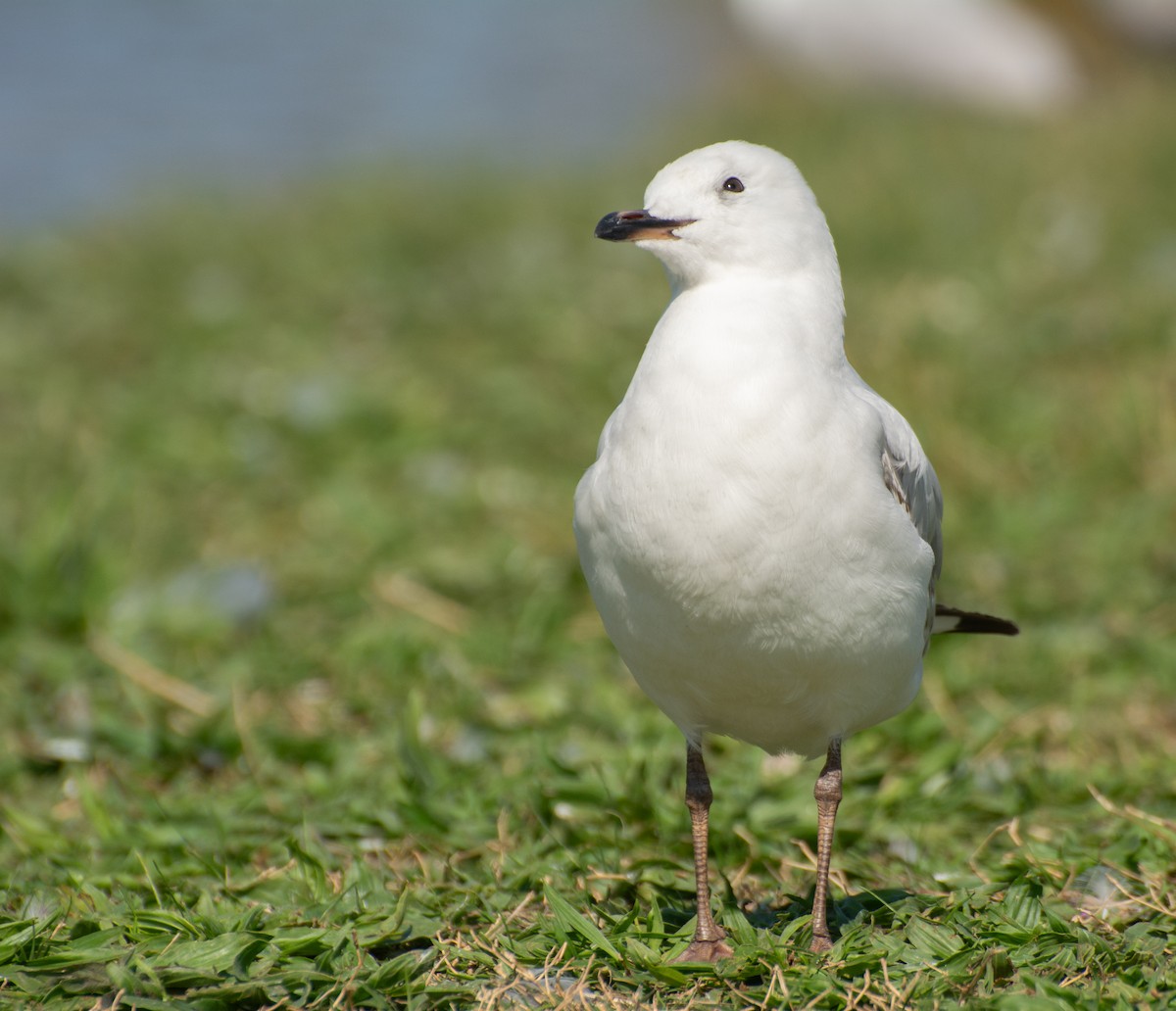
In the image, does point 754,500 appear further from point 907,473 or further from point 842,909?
point 842,909

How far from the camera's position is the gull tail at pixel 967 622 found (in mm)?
3564

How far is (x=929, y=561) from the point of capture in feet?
9.97

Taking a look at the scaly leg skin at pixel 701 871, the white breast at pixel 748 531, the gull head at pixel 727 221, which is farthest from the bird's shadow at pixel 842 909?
the gull head at pixel 727 221

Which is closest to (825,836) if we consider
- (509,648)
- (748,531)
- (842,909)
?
(842,909)

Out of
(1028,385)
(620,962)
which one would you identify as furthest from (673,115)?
(620,962)

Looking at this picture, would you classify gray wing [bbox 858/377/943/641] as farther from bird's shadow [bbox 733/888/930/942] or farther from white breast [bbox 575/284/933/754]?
bird's shadow [bbox 733/888/930/942]

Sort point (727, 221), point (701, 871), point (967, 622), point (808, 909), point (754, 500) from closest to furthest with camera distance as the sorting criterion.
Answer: point (754, 500) → point (727, 221) → point (701, 871) → point (808, 909) → point (967, 622)

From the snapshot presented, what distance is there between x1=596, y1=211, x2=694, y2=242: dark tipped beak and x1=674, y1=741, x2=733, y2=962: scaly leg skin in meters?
1.11

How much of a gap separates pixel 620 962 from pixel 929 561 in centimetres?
103

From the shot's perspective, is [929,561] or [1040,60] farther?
[1040,60]

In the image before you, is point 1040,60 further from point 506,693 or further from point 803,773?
point 506,693

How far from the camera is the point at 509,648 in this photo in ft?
15.7

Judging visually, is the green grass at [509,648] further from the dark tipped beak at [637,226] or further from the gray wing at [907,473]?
the dark tipped beak at [637,226]

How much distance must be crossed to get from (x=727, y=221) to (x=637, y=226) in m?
0.18
